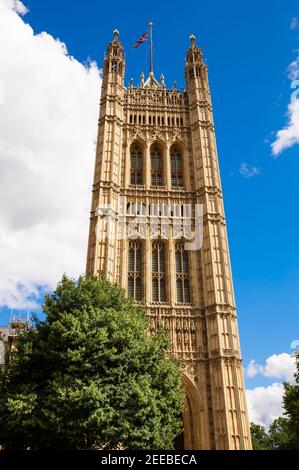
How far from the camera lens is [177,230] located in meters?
32.2

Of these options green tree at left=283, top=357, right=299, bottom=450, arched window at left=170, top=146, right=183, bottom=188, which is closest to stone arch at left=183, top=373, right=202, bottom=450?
green tree at left=283, top=357, right=299, bottom=450

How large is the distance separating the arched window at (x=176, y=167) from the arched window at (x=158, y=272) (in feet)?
20.8

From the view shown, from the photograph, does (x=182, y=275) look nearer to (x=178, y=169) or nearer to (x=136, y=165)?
(x=178, y=169)

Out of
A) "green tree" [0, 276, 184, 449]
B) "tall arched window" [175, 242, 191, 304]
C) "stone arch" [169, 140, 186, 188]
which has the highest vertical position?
"stone arch" [169, 140, 186, 188]

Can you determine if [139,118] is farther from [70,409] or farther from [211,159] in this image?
[70,409]

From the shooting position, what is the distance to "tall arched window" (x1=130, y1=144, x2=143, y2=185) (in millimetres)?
35481

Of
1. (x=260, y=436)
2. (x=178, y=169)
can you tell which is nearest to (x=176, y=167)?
(x=178, y=169)

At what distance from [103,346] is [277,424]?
4671 centimetres

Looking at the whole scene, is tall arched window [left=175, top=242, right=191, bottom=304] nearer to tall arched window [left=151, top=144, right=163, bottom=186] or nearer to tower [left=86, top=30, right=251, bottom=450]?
tower [left=86, top=30, right=251, bottom=450]

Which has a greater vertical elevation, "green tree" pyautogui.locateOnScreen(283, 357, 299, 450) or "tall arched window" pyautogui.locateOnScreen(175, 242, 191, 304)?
"tall arched window" pyautogui.locateOnScreen(175, 242, 191, 304)

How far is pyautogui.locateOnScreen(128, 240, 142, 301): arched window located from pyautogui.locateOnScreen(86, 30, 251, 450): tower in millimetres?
78

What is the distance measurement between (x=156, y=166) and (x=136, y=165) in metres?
1.81

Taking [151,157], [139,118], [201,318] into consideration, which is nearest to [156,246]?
[201,318]

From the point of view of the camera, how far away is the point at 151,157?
3697 cm
